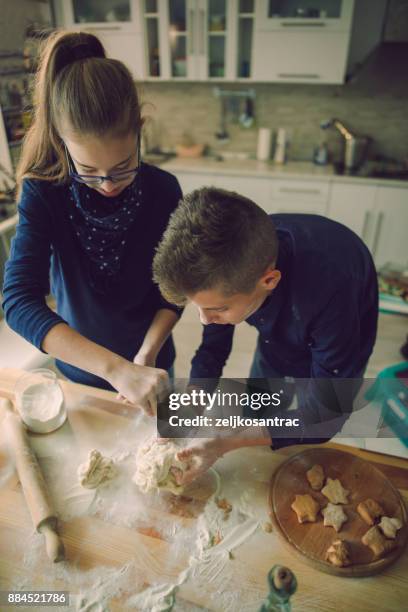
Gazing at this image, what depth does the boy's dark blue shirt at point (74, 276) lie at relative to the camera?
3.26ft

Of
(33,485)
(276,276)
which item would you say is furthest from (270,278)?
(33,485)

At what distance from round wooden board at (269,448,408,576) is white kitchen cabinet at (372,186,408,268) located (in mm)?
2598

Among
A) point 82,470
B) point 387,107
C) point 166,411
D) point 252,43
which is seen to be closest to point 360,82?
point 387,107

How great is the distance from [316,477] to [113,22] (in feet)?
11.8

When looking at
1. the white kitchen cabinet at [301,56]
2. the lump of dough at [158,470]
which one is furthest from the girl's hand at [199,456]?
the white kitchen cabinet at [301,56]

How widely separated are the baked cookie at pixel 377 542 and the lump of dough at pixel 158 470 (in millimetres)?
362

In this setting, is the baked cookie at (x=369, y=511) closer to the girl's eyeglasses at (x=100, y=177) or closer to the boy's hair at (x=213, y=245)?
the boy's hair at (x=213, y=245)

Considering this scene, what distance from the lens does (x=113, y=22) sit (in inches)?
129

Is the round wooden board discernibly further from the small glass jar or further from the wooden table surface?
the small glass jar

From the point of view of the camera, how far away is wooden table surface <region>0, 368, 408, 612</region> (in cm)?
71

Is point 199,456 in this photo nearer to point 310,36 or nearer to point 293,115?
point 310,36

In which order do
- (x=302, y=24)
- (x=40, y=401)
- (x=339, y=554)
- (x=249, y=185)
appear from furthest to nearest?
(x=249, y=185)
(x=302, y=24)
(x=40, y=401)
(x=339, y=554)

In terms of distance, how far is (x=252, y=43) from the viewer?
320cm

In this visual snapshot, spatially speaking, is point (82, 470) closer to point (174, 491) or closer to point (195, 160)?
point (174, 491)
